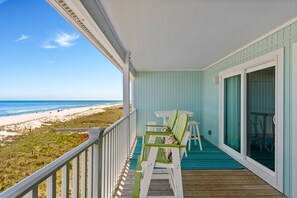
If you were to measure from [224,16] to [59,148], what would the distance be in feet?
13.8

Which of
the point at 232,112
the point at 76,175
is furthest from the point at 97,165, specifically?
the point at 232,112

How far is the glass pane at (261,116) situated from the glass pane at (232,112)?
1.53 ft

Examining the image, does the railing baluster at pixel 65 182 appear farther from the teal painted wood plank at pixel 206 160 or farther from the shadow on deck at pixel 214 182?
the teal painted wood plank at pixel 206 160

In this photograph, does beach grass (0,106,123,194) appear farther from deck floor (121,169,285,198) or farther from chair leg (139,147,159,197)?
deck floor (121,169,285,198)

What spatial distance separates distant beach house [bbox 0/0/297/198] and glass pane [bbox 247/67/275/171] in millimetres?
16

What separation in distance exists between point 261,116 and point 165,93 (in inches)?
157

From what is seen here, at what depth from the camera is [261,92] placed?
3668 mm

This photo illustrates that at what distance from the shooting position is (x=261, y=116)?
144 inches

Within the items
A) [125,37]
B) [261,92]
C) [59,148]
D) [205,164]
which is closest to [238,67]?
[261,92]

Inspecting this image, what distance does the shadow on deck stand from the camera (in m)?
2.96

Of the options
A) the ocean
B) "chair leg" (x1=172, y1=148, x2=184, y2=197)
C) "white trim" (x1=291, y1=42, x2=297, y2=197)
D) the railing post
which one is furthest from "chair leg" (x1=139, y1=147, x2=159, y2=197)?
the ocean

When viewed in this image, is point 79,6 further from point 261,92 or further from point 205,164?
point 205,164

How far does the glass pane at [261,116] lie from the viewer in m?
3.35

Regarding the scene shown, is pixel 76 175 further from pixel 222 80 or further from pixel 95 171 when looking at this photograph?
pixel 222 80
